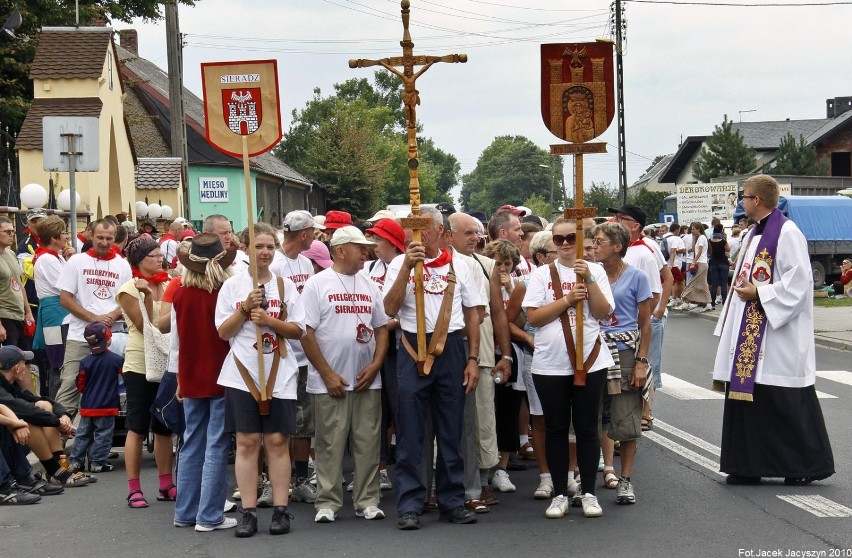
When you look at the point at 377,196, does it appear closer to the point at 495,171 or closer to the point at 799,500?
the point at 799,500

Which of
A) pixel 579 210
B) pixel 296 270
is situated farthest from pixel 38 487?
pixel 579 210

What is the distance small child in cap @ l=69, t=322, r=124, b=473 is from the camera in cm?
995

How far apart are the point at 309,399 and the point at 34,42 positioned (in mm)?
21872

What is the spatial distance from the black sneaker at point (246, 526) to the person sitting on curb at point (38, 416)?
2.33 meters

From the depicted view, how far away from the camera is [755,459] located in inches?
342

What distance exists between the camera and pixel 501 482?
8.88 m

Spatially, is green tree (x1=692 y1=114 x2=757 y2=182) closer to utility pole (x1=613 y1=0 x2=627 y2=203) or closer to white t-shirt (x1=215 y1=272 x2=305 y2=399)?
utility pole (x1=613 y1=0 x2=627 y2=203)

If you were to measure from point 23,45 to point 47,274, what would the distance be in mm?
17666

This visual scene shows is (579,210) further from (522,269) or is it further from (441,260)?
(522,269)

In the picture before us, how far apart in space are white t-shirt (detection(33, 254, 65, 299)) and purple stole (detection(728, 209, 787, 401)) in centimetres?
648

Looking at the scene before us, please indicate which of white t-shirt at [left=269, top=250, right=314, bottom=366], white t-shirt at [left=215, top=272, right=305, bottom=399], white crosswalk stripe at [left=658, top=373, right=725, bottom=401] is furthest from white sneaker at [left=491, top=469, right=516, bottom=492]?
white crosswalk stripe at [left=658, top=373, right=725, bottom=401]

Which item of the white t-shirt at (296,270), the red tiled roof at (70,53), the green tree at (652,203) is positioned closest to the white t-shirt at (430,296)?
the white t-shirt at (296,270)

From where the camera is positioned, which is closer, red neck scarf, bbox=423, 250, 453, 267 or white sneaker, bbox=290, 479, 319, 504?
red neck scarf, bbox=423, 250, 453, 267

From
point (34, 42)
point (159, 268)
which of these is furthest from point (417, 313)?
point (34, 42)
